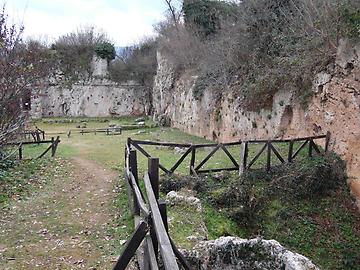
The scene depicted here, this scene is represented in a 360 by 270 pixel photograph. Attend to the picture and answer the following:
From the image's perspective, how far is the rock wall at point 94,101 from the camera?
116 feet

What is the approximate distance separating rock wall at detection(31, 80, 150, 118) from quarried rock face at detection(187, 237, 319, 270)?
3218 cm

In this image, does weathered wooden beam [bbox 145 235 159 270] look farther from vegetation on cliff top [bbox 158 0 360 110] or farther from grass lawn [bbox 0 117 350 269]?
vegetation on cliff top [bbox 158 0 360 110]

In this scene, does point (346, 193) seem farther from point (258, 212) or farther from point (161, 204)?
point (161, 204)

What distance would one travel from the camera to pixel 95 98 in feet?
119

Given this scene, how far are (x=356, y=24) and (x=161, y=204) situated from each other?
9.82 m

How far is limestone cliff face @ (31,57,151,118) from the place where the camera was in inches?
1390

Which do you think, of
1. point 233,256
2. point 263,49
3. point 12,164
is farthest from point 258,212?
point 263,49

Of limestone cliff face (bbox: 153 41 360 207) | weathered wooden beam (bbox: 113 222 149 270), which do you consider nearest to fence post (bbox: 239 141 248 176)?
limestone cliff face (bbox: 153 41 360 207)

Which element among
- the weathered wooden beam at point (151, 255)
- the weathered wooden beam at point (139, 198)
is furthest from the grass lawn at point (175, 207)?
the weathered wooden beam at point (151, 255)

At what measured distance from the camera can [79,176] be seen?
11031mm

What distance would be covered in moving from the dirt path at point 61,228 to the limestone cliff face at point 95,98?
26647mm

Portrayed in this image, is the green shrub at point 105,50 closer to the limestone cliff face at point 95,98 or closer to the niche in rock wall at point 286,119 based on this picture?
the limestone cliff face at point 95,98

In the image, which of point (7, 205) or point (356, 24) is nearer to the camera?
point (7, 205)

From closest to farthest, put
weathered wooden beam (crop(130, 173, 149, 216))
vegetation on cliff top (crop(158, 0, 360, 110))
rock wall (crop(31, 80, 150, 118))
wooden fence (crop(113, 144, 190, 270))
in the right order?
wooden fence (crop(113, 144, 190, 270)) < weathered wooden beam (crop(130, 173, 149, 216)) < vegetation on cliff top (crop(158, 0, 360, 110)) < rock wall (crop(31, 80, 150, 118))
